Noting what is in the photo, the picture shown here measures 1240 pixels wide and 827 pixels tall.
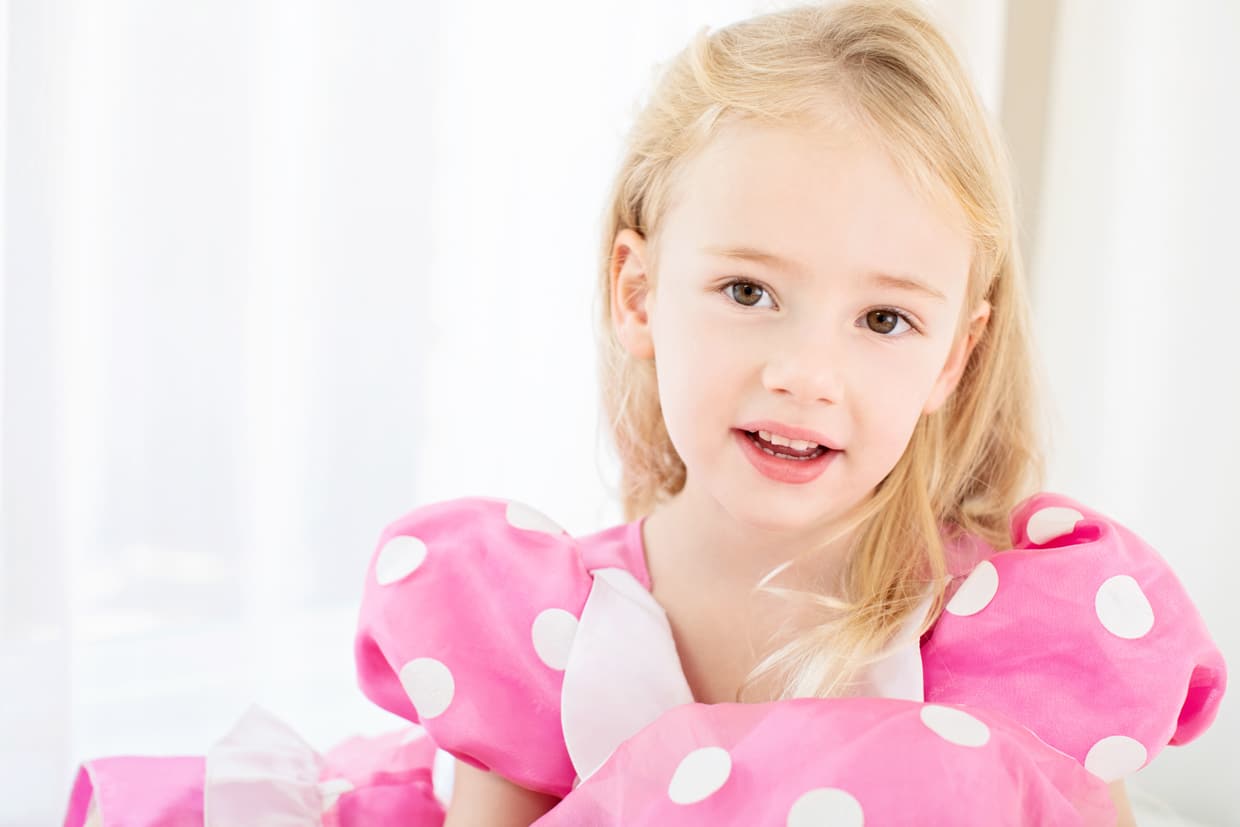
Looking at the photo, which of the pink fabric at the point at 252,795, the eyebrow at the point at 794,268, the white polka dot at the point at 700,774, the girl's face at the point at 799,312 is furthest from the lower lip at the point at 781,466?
the pink fabric at the point at 252,795

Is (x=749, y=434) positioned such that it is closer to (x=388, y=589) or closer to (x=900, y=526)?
(x=900, y=526)

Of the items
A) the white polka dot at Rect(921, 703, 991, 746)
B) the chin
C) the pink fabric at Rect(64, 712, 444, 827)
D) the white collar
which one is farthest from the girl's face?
the pink fabric at Rect(64, 712, 444, 827)

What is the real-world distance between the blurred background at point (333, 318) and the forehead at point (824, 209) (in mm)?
267

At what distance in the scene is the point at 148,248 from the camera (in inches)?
45.1

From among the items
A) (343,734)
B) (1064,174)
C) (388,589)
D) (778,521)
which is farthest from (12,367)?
(1064,174)

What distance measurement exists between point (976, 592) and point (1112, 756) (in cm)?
13

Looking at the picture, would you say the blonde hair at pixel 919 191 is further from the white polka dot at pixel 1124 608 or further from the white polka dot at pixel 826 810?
the white polka dot at pixel 826 810

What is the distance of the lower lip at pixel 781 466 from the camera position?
859mm

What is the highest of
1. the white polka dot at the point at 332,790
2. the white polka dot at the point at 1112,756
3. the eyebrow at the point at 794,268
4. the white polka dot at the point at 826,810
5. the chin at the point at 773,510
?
the eyebrow at the point at 794,268

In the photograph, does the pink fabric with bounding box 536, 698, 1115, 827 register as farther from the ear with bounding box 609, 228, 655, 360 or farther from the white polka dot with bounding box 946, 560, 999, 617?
the ear with bounding box 609, 228, 655, 360

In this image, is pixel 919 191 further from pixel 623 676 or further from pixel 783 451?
pixel 623 676

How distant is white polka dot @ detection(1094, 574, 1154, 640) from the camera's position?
2.75 feet

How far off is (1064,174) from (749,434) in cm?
82

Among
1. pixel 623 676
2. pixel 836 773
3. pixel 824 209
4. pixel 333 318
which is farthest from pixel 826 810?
pixel 333 318
